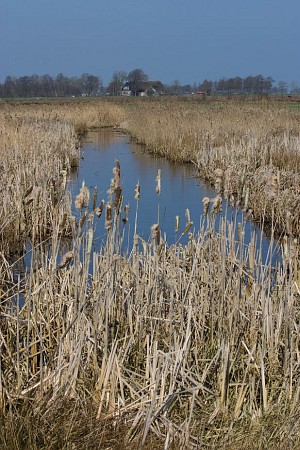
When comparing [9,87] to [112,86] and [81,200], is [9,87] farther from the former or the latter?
[81,200]

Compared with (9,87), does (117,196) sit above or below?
below

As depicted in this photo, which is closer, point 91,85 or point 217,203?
point 217,203

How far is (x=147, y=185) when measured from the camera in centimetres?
1052

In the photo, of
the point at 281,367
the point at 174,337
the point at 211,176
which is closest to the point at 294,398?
the point at 281,367

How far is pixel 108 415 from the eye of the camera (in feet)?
7.87

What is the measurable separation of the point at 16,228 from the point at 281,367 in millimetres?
3925

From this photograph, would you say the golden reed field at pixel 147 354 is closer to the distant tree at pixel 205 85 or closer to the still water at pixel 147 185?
the still water at pixel 147 185

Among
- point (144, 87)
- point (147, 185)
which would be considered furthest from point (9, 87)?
point (147, 185)

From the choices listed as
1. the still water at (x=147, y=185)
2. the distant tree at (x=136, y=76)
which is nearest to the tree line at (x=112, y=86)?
the distant tree at (x=136, y=76)

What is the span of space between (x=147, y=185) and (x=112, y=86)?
5945 cm

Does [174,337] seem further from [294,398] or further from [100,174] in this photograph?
[100,174]

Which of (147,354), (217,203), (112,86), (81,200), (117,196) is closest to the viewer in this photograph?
(81,200)

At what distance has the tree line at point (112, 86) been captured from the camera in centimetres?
7000

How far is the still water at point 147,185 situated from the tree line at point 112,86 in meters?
53.4
